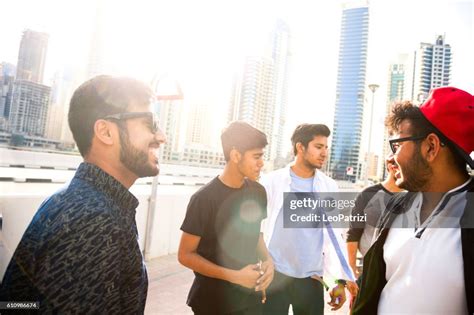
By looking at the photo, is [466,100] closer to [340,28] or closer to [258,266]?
[258,266]

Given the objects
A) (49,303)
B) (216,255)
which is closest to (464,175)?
(216,255)

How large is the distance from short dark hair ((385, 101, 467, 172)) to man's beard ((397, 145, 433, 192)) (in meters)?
0.09

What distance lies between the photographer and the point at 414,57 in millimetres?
24422

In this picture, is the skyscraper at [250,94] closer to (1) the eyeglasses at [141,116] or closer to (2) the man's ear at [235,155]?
(2) the man's ear at [235,155]

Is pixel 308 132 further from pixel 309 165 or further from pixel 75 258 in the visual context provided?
pixel 75 258

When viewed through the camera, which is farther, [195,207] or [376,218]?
[376,218]

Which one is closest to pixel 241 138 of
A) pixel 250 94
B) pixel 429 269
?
pixel 429 269

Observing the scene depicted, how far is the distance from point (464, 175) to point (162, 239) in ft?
19.8

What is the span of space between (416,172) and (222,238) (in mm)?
1467

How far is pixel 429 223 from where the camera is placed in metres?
1.43

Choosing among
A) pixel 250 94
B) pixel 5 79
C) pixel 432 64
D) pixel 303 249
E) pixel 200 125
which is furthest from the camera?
pixel 200 125

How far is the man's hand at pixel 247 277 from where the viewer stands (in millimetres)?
2213

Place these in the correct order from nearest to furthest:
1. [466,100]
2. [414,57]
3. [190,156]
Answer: [466,100] < [414,57] < [190,156]

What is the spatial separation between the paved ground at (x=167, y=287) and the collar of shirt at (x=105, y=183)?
315 cm
